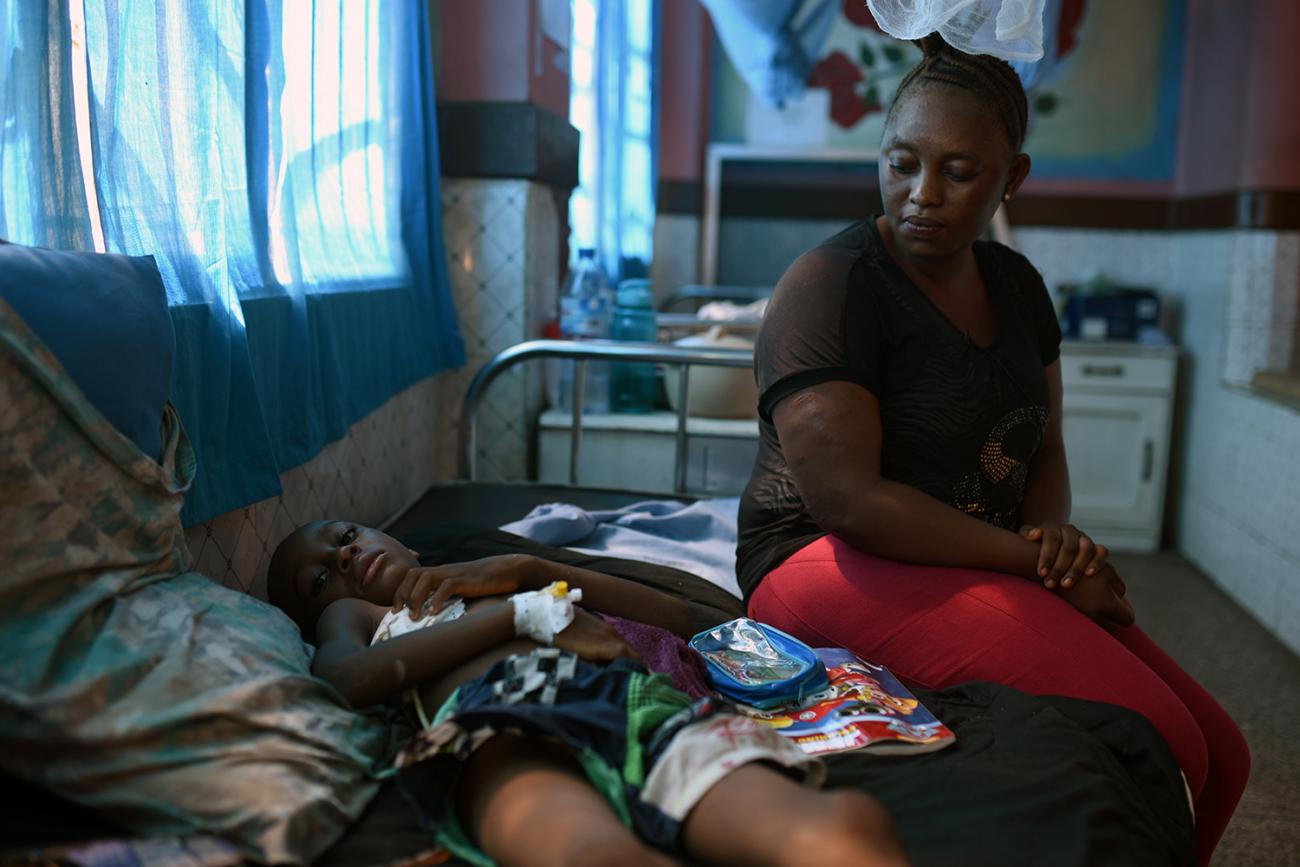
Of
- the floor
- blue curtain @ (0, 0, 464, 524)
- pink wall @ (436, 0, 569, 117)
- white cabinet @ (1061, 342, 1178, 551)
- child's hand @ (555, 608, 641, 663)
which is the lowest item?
the floor

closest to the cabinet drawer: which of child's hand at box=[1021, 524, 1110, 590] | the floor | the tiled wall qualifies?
the floor

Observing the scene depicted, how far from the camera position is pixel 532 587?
1.61 m

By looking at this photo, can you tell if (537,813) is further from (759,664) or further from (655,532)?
(655,532)

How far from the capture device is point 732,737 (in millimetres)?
1166

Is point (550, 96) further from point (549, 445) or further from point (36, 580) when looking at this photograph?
point (36, 580)

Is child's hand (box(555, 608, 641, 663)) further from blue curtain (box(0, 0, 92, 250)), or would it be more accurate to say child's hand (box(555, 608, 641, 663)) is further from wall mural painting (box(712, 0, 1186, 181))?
wall mural painting (box(712, 0, 1186, 181))

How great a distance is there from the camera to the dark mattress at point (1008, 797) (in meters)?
1.12

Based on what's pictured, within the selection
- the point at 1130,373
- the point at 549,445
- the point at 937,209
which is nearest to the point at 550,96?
the point at 549,445

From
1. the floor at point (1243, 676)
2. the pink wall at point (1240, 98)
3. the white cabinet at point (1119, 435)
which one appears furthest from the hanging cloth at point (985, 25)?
the white cabinet at point (1119, 435)

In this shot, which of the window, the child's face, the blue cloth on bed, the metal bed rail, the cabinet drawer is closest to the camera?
the child's face

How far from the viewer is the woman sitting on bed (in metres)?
1.62

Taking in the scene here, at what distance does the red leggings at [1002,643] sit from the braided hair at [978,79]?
733 millimetres

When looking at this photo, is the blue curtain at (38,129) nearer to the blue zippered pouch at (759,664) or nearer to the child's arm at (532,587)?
the child's arm at (532,587)

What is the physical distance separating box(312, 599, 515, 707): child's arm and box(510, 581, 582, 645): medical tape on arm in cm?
1
